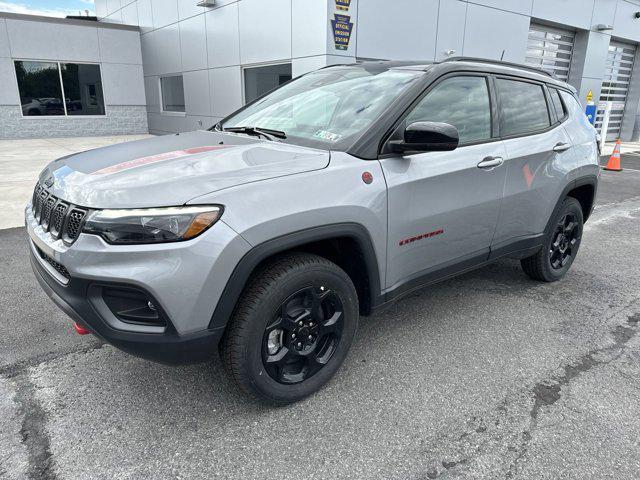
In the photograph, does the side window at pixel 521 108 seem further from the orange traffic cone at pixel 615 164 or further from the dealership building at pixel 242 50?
the orange traffic cone at pixel 615 164

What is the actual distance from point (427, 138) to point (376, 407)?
4.79ft

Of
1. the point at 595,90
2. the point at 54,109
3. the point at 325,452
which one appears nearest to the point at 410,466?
the point at 325,452

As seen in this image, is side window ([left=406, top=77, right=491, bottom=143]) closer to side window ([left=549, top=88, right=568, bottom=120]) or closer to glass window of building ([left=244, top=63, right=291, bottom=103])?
side window ([left=549, top=88, right=568, bottom=120])

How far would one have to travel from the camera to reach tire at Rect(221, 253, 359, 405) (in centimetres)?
→ 221

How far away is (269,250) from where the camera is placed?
7.06ft

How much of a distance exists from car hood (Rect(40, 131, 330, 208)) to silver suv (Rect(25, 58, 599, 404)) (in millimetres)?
10

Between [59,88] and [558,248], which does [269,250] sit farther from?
[59,88]

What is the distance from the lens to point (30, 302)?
3742mm

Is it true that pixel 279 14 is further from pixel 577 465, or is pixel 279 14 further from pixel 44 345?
pixel 577 465

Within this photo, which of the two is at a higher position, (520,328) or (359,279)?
(359,279)

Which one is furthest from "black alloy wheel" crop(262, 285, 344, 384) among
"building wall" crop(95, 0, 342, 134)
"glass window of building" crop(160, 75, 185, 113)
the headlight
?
"glass window of building" crop(160, 75, 185, 113)

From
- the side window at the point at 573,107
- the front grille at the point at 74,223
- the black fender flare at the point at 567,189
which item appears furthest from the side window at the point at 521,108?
the front grille at the point at 74,223

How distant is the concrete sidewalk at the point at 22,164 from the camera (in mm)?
6646

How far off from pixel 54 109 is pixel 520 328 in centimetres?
1783
